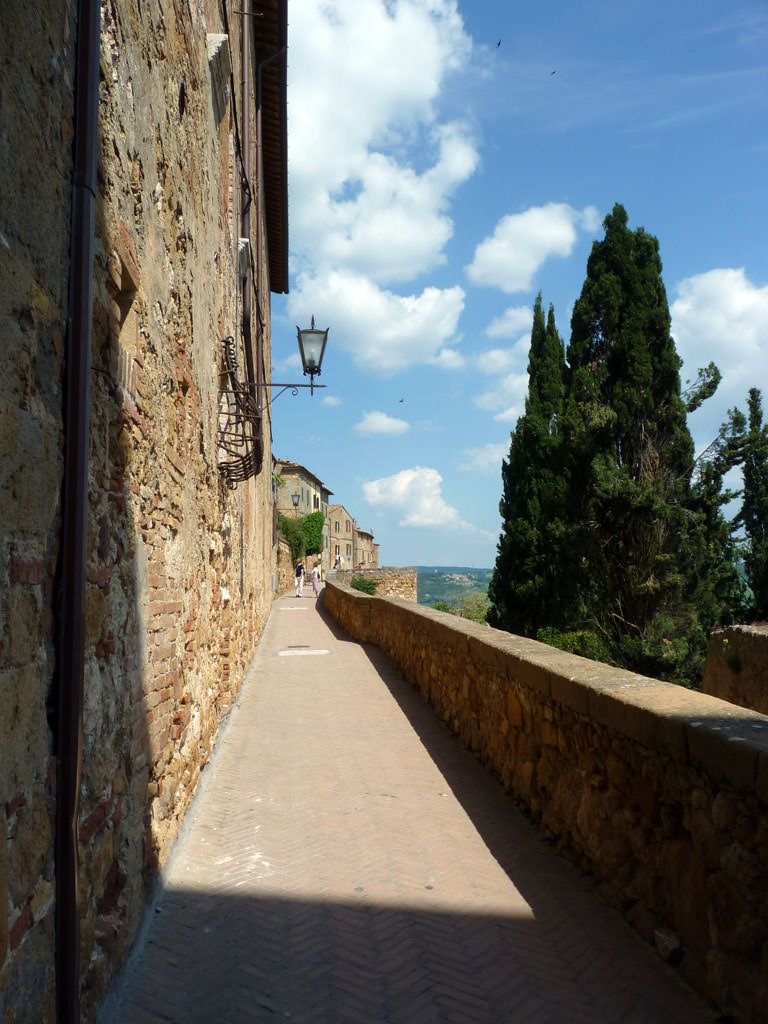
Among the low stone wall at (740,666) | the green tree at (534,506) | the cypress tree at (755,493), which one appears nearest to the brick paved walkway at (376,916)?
→ the low stone wall at (740,666)

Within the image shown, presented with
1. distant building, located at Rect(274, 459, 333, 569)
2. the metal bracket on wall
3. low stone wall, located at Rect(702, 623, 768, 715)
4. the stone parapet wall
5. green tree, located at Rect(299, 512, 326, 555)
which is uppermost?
distant building, located at Rect(274, 459, 333, 569)

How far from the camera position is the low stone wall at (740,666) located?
28.8ft

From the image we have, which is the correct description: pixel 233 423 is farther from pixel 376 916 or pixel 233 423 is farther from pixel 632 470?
pixel 632 470

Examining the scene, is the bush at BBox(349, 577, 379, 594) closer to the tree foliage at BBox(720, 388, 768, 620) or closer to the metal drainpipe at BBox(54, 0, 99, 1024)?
the tree foliage at BBox(720, 388, 768, 620)

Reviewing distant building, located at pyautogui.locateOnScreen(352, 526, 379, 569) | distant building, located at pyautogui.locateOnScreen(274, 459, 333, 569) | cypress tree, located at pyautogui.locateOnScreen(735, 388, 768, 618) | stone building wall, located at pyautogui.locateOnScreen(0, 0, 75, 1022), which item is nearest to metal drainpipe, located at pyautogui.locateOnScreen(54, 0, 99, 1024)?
stone building wall, located at pyautogui.locateOnScreen(0, 0, 75, 1022)

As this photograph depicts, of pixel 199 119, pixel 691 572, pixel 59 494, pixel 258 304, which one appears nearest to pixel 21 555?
pixel 59 494

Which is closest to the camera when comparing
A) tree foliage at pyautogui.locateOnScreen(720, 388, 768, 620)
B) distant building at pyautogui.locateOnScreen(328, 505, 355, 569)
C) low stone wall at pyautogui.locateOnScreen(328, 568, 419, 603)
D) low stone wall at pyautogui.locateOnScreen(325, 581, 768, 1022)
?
low stone wall at pyautogui.locateOnScreen(325, 581, 768, 1022)

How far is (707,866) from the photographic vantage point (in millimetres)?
2816

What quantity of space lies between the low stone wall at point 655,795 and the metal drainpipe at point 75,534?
1993 mm

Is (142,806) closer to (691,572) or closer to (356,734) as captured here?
(356,734)

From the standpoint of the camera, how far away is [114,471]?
3.10m

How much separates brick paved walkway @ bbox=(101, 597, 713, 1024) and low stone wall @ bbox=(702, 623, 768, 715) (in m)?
4.24

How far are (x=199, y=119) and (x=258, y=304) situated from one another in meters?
8.62

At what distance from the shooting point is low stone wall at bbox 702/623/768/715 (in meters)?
8.77
